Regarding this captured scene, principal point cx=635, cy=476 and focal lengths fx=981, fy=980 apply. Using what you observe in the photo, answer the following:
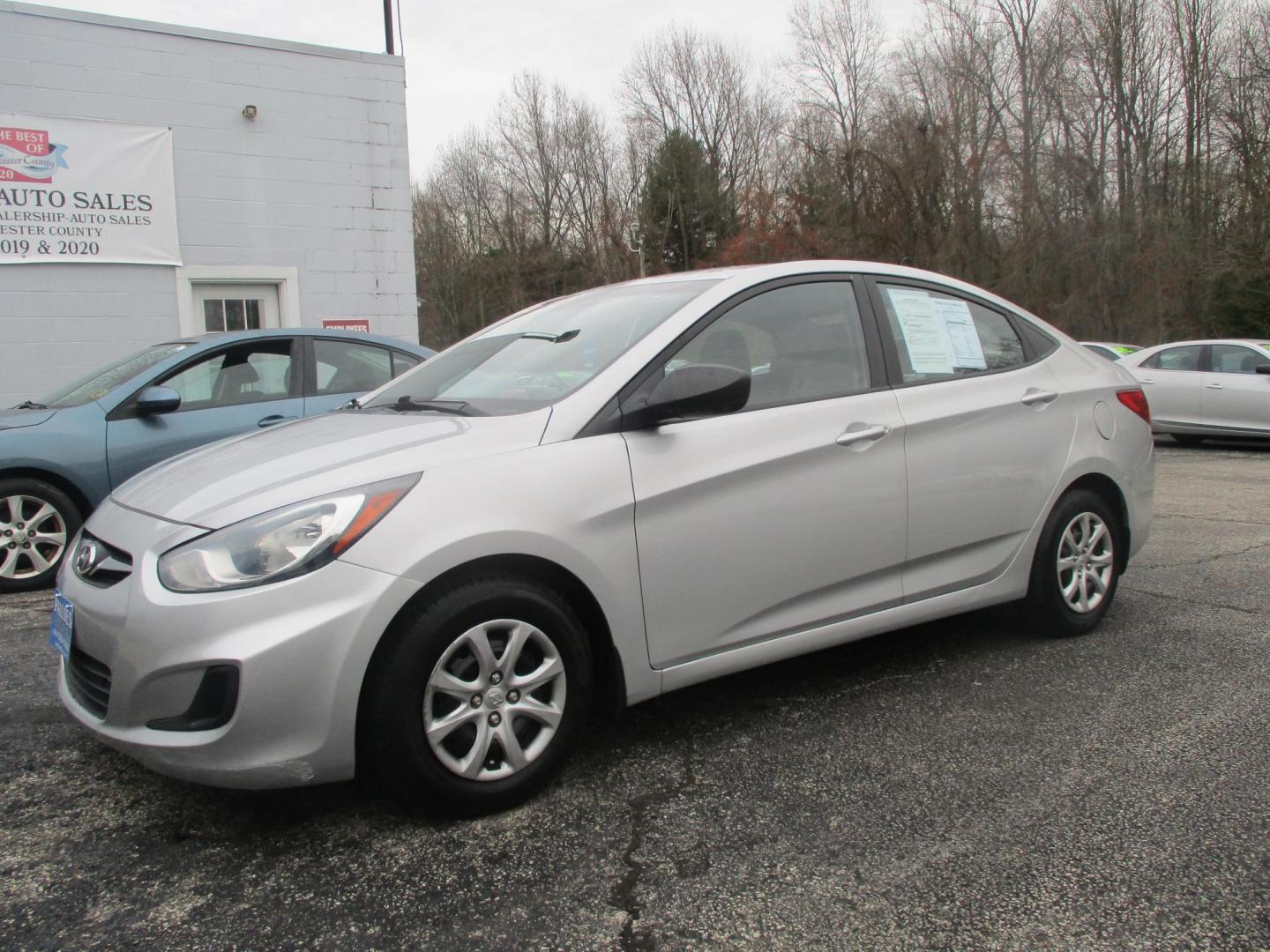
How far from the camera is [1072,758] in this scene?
116 inches

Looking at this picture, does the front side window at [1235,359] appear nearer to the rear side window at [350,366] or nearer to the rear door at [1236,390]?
the rear door at [1236,390]

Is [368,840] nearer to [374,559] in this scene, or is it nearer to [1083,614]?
[374,559]

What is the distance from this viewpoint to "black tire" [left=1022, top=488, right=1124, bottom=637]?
3.95m

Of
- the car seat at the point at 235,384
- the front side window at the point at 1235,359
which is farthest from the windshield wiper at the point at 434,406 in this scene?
the front side window at the point at 1235,359

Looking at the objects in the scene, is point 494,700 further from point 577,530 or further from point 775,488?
point 775,488

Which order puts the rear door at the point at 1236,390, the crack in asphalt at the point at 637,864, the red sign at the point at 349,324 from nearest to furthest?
the crack in asphalt at the point at 637,864 → the red sign at the point at 349,324 → the rear door at the point at 1236,390

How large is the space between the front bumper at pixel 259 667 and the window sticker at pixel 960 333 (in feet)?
8.08

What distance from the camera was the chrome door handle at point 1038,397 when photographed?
3918 millimetres

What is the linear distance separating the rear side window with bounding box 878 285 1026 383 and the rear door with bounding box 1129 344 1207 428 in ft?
32.3

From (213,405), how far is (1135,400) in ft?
16.1

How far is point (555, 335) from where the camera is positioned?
349 centimetres

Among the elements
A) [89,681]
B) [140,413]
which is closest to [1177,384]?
[140,413]

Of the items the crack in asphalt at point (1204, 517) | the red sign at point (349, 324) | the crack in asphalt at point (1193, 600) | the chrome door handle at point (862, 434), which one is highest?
the red sign at point (349, 324)

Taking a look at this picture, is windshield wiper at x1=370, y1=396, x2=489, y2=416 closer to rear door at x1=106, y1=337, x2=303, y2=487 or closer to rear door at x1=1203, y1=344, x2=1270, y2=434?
rear door at x1=106, y1=337, x2=303, y2=487
